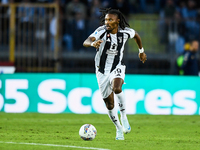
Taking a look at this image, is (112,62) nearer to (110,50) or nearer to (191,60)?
(110,50)

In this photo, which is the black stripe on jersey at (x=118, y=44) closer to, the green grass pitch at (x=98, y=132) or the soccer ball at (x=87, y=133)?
the soccer ball at (x=87, y=133)

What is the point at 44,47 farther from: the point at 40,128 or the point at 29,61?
the point at 40,128

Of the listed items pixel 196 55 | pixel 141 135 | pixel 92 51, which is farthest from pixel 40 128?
pixel 196 55

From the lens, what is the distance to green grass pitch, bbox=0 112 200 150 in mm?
7504

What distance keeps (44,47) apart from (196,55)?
505 cm

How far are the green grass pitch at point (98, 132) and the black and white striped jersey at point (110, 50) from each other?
1253 mm

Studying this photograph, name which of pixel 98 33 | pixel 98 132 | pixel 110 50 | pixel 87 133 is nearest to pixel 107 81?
pixel 110 50

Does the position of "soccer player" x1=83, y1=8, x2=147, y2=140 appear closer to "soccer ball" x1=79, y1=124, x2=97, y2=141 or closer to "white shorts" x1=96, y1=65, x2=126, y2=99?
"white shorts" x1=96, y1=65, x2=126, y2=99

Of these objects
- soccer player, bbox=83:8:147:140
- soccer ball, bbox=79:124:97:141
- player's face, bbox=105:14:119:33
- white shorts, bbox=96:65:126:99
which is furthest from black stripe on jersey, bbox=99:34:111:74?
soccer ball, bbox=79:124:97:141

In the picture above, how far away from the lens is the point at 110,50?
8.36 meters

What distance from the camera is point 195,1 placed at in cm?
1905

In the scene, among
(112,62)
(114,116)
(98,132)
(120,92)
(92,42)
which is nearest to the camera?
(92,42)

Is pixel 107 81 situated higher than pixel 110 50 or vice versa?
pixel 110 50

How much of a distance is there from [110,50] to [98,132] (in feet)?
6.34
